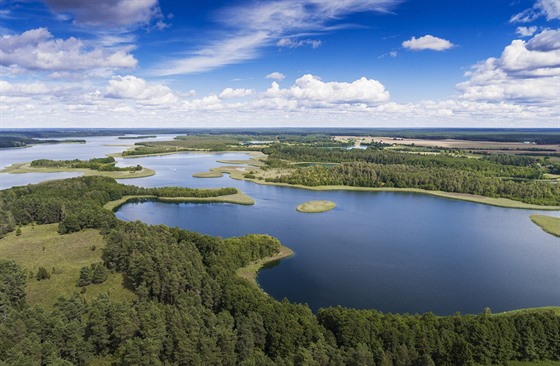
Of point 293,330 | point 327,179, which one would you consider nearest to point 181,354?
point 293,330

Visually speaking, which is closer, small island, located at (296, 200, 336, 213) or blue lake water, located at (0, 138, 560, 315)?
blue lake water, located at (0, 138, 560, 315)

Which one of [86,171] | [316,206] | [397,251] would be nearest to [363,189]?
[316,206]

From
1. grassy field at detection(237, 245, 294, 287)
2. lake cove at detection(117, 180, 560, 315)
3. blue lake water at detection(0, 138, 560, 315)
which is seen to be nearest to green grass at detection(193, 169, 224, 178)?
blue lake water at detection(0, 138, 560, 315)

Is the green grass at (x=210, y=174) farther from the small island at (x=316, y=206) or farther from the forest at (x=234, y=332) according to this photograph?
the forest at (x=234, y=332)

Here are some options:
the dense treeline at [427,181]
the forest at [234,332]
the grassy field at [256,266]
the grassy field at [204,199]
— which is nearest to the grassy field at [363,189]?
the dense treeline at [427,181]

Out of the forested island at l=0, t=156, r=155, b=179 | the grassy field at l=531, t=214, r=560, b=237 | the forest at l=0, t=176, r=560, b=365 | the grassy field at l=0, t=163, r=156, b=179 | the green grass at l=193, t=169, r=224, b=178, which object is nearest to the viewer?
the forest at l=0, t=176, r=560, b=365

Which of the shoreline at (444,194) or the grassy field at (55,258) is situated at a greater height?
Result: the shoreline at (444,194)

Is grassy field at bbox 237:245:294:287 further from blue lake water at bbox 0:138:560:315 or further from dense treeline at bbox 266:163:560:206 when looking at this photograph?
dense treeline at bbox 266:163:560:206

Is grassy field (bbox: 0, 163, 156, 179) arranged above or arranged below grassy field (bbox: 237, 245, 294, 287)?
above
